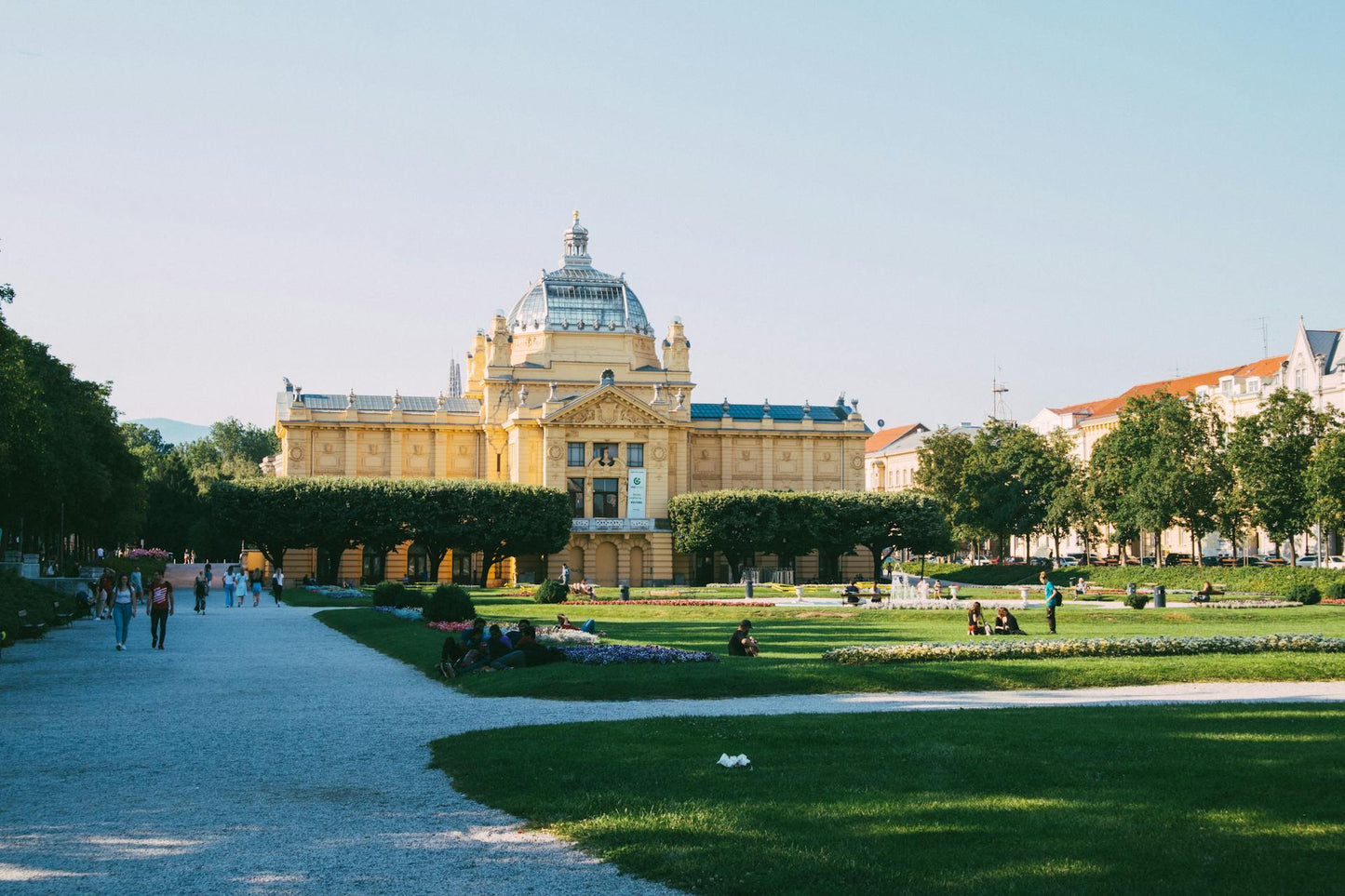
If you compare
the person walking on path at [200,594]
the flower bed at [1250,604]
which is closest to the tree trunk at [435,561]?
the person walking on path at [200,594]

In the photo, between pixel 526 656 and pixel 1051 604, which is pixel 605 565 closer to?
pixel 1051 604

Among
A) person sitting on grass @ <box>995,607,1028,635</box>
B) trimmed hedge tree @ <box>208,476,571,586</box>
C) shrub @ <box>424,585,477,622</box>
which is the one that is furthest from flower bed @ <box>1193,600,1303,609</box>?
trimmed hedge tree @ <box>208,476,571,586</box>

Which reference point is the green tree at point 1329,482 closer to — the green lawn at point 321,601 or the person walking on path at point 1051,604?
the person walking on path at point 1051,604

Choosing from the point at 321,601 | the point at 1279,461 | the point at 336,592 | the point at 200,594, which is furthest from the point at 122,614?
the point at 1279,461

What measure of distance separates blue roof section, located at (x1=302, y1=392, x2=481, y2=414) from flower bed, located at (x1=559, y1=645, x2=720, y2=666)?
69626 millimetres

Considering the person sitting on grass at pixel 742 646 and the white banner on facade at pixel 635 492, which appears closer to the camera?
the person sitting on grass at pixel 742 646

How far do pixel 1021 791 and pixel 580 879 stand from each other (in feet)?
15.4

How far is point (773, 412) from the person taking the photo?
10006 centimetres

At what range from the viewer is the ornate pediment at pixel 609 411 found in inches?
3452

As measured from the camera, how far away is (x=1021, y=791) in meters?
13.1

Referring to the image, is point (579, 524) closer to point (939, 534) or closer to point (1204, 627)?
point (939, 534)

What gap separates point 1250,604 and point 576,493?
46.4 meters

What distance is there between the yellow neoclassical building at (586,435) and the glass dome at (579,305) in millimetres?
97

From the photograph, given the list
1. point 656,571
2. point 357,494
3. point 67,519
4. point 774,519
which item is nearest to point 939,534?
point 774,519
